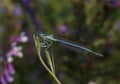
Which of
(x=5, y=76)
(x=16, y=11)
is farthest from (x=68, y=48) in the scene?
(x=16, y=11)

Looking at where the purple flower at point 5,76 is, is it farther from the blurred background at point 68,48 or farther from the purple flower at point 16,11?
the purple flower at point 16,11

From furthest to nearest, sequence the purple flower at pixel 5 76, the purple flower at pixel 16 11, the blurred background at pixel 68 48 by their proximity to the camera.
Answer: the purple flower at pixel 16 11 → the blurred background at pixel 68 48 → the purple flower at pixel 5 76

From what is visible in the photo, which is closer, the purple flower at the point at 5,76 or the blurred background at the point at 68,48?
the purple flower at the point at 5,76

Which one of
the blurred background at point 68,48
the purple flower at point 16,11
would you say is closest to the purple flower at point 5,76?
the blurred background at point 68,48

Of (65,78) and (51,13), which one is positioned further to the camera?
(51,13)

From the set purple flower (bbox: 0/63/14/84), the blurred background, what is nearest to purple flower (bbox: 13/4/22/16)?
the blurred background

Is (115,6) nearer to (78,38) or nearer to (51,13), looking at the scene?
(78,38)

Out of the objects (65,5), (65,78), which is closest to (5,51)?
(65,78)

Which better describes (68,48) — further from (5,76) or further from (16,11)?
(16,11)

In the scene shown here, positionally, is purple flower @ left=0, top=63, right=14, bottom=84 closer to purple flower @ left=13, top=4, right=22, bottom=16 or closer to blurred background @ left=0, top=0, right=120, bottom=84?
blurred background @ left=0, top=0, right=120, bottom=84
